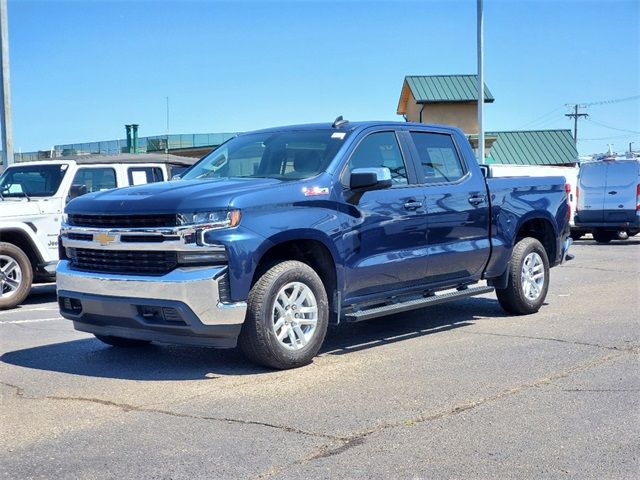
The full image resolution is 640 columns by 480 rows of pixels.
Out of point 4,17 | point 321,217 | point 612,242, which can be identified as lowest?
point 612,242

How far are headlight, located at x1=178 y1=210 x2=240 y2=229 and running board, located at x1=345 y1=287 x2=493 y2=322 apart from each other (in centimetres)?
147

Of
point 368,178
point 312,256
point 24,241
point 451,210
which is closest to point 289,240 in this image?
point 312,256

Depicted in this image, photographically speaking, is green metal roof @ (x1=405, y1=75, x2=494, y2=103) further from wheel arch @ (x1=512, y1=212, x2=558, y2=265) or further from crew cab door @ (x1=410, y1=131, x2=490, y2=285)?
crew cab door @ (x1=410, y1=131, x2=490, y2=285)

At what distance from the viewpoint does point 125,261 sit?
6.69 meters

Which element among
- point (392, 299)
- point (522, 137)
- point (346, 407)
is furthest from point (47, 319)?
point (522, 137)

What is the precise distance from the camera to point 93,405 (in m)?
5.89

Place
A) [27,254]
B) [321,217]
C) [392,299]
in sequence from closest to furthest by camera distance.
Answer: [321,217] < [392,299] < [27,254]

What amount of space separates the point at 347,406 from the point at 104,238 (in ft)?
7.87

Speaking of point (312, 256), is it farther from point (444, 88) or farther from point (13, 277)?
point (444, 88)

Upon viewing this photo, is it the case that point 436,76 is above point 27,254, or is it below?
above

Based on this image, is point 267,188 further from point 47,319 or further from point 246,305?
point 47,319

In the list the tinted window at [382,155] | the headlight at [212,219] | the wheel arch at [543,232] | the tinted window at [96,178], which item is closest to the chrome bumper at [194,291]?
the headlight at [212,219]

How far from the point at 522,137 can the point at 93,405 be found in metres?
41.7

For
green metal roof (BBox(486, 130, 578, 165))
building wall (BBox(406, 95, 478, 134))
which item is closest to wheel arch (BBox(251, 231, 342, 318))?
building wall (BBox(406, 95, 478, 134))
